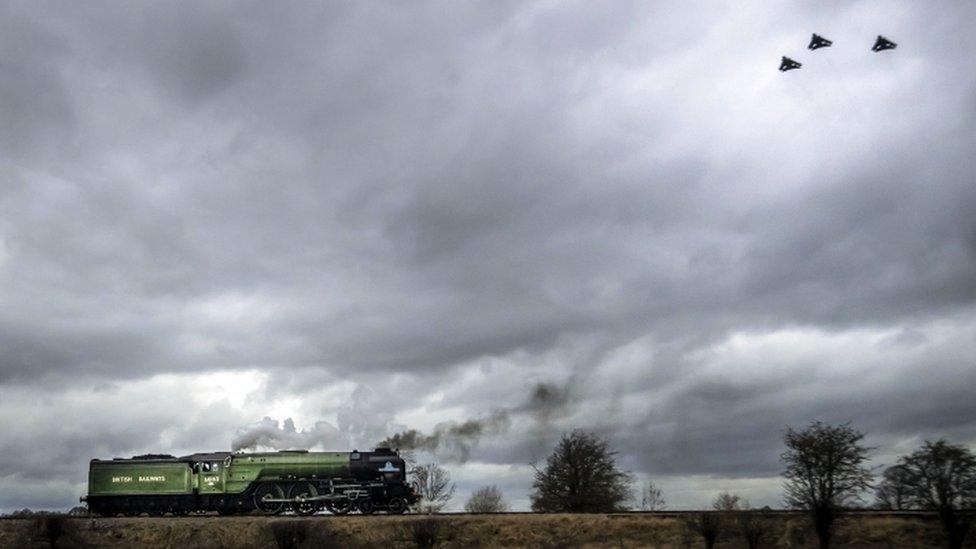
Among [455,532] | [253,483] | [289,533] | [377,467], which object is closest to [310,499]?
[253,483]

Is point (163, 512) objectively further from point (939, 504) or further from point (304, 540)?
point (939, 504)

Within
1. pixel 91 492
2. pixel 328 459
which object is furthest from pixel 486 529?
pixel 91 492

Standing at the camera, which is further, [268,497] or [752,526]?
[268,497]

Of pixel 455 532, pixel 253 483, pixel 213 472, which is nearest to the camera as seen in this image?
pixel 455 532

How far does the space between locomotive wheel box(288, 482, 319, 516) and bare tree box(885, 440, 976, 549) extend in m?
35.9

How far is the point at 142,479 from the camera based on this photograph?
178 ft

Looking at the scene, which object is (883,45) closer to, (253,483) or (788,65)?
(788,65)

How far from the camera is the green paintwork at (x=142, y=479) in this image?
54156 millimetres

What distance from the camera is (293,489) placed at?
5362 cm

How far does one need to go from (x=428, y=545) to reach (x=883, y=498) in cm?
3600

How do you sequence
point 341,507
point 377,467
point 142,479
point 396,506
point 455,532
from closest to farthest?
point 455,532
point 396,506
point 341,507
point 377,467
point 142,479

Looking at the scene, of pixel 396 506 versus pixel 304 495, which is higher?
pixel 304 495

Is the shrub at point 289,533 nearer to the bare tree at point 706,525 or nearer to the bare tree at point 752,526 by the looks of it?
the bare tree at point 706,525

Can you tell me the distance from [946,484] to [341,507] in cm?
3538
